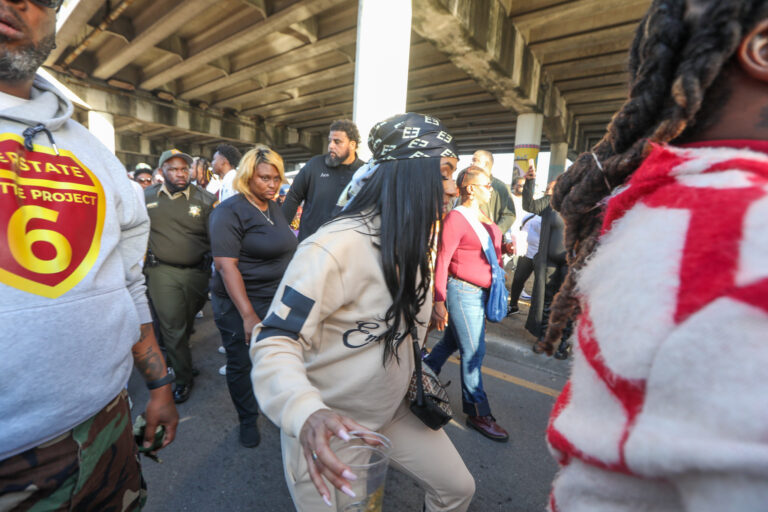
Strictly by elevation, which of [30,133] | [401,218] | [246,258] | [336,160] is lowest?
[246,258]

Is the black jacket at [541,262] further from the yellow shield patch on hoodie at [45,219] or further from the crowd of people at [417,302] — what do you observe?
the yellow shield patch on hoodie at [45,219]

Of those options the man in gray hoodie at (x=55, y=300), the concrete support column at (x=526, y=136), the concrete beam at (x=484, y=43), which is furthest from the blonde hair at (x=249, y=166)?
the concrete support column at (x=526, y=136)

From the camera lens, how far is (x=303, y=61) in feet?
32.3

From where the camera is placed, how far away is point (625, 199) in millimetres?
593

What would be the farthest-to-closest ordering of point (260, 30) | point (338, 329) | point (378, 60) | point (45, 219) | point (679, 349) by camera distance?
point (260, 30) → point (378, 60) → point (338, 329) → point (45, 219) → point (679, 349)

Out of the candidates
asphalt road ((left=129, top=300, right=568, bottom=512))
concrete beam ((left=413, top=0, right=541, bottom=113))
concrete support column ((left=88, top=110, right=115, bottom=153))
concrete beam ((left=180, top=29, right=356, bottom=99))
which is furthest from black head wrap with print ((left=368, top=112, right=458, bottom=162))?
concrete support column ((left=88, top=110, right=115, bottom=153))

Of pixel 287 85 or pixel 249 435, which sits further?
pixel 287 85

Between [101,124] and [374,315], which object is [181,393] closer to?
[374,315]

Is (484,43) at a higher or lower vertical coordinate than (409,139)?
higher

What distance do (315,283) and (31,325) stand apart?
2.55ft

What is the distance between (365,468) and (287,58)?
33.6 ft

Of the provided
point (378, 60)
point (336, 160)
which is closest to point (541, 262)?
point (336, 160)

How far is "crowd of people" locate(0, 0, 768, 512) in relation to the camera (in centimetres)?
42

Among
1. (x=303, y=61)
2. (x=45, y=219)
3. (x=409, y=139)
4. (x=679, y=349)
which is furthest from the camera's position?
(x=303, y=61)
